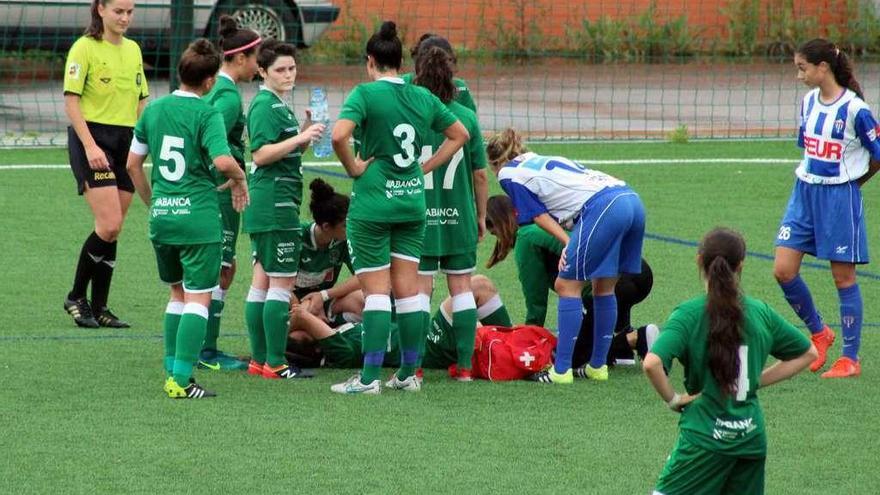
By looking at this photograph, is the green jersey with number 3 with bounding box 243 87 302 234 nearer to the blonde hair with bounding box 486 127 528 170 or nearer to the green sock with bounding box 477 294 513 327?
the blonde hair with bounding box 486 127 528 170

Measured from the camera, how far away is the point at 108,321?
27.4ft

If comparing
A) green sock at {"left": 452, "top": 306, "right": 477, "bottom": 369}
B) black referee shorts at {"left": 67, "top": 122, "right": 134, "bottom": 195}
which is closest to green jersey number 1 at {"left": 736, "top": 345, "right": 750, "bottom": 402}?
green sock at {"left": 452, "top": 306, "right": 477, "bottom": 369}

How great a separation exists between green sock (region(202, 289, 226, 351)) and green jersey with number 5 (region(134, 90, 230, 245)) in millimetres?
851

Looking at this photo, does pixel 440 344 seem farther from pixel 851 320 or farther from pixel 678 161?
pixel 678 161

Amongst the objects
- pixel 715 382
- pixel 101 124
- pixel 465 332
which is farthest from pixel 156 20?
pixel 715 382

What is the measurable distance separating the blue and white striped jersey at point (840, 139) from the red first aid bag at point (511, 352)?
1.48 metres

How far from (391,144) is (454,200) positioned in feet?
2.01

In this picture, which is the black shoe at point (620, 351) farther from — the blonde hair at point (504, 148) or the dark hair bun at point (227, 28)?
the dark hair bun at point (227, 28)

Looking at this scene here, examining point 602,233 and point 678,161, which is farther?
point 678,161

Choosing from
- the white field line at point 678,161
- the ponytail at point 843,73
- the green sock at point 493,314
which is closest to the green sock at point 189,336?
the green sock at point 493,314

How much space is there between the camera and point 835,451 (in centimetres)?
606

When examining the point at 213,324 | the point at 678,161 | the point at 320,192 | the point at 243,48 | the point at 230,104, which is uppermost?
the point at 243,48

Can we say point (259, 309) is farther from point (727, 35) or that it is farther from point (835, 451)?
point (727, 35)

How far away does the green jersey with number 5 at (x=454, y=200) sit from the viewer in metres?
7.10
